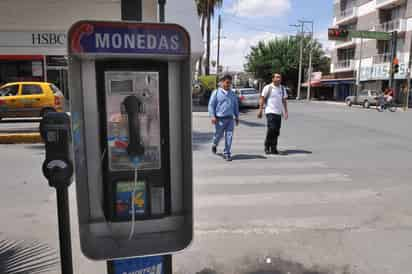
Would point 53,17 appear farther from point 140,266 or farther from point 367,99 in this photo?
point 367,99

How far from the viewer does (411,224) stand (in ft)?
14.0

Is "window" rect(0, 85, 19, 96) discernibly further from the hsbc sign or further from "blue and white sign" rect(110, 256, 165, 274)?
"blue and white sign" rect(110, 256, 165, 274)

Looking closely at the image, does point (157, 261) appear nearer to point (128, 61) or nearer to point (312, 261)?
point (128, 61)

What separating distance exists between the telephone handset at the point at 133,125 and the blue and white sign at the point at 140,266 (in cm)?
71

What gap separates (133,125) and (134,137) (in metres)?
0.08

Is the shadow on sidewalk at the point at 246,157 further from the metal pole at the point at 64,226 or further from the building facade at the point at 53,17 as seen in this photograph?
the metal pole at the point at 64,226

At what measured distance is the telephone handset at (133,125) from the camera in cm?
225

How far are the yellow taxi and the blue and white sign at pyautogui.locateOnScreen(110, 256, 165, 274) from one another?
1132 cm

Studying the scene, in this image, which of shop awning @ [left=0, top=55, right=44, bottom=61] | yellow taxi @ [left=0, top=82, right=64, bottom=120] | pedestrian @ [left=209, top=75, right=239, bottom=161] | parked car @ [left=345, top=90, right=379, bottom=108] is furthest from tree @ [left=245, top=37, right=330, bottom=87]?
pedestrian @ [left=209, top=75, right=239, bottom=161]

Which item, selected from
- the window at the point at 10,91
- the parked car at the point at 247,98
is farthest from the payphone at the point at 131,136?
the parked car at the point at 247,98

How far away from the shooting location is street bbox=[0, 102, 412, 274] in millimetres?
3414

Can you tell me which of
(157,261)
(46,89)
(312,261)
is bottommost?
(312,261)

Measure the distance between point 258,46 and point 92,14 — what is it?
47861mm

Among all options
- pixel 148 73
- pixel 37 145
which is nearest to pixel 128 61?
pixel 148 73
